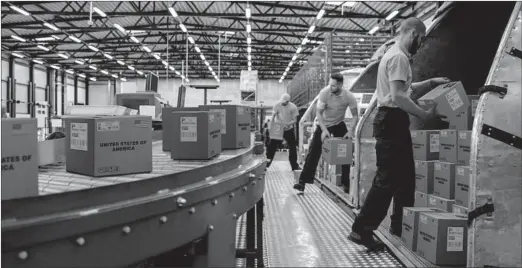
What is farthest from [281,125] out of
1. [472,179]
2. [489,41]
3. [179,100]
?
[472,179]

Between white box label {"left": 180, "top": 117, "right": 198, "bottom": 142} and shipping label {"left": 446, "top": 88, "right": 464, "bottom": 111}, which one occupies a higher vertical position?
shipping label {"left": 446, "top": 88, "right": 464, "bottom": 111}

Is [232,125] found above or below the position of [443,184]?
above

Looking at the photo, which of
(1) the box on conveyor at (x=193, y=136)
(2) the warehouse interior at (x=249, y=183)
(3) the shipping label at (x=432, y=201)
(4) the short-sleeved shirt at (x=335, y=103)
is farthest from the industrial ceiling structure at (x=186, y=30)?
(1) the box on conveyor at (x=193, y=136)

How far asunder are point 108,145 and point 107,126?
6 centimetres

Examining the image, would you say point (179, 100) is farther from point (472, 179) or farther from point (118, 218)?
point (118, 218)

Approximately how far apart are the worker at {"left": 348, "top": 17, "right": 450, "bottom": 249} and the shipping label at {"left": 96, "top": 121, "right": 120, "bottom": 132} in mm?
2155

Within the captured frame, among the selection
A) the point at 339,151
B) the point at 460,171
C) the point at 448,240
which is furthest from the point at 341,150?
the point at 448,240

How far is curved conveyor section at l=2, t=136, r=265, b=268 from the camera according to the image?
0.93 metres

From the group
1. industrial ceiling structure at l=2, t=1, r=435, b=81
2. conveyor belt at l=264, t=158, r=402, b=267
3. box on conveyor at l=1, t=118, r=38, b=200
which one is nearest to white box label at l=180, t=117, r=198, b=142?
box on conveyor at l=1, t=118, r=38, b=200

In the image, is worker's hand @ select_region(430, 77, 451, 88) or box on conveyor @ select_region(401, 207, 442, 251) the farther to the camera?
worker's hand @ select_region(430, 77, 451, 88)

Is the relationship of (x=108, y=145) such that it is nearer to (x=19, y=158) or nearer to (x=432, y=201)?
(x=19, y=158)

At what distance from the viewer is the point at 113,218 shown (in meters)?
1.06

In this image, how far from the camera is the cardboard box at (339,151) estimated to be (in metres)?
5.22

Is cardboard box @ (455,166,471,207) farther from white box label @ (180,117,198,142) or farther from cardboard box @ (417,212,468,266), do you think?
white box label @ (180,117,198,142)
